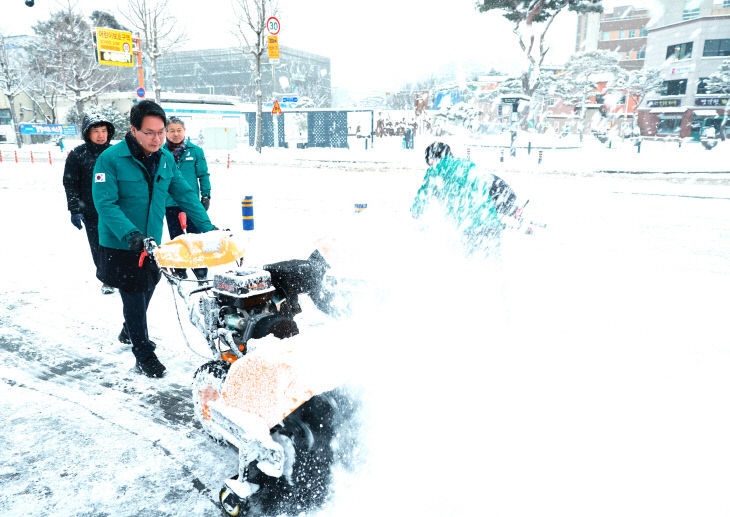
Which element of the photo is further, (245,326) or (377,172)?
(377,172)

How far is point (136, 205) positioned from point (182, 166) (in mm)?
2040

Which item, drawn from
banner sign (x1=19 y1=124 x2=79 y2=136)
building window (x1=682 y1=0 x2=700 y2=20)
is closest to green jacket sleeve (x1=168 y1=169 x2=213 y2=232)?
banner sign (x1=19 y1=124 x2=79 y2=136)

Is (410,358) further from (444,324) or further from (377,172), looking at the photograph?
(377,172)

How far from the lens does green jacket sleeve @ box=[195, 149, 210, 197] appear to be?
5.58 metres

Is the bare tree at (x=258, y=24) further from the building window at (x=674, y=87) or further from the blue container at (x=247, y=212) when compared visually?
the building window at (x=674, y=87)

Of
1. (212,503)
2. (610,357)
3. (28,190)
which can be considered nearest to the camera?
(212,503)

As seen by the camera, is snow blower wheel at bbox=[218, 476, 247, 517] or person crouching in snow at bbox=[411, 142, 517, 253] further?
person crouching in snow at bbox=[411, 142, 517, 253]

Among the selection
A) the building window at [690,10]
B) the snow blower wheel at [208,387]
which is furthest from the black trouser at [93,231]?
the building window at [690,10]

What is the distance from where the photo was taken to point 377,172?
18.4 meters

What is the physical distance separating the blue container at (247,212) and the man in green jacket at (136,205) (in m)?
4.34

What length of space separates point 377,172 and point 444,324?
609 inches

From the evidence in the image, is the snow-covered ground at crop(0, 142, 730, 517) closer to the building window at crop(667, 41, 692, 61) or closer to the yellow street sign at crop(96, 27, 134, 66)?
the yellow street sign at crop(96, 27, 134, 66)

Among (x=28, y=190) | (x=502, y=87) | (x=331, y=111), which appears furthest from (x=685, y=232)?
(x=502, y=87)

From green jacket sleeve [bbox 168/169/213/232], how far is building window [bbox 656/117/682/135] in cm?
5323
